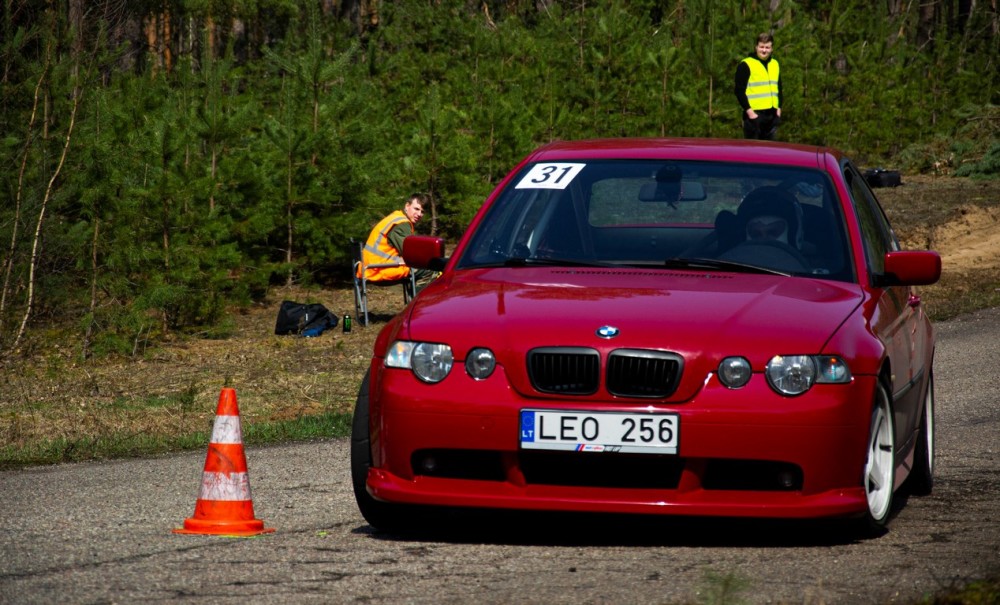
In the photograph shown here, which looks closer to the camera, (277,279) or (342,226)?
(342,226)

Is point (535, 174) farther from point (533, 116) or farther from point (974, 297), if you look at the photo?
point (533, 116)

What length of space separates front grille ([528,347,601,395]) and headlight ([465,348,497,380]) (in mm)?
135

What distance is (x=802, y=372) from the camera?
5402 millimetres

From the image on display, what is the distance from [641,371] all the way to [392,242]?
12547mm

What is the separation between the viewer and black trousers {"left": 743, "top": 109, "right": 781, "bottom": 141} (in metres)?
18.6

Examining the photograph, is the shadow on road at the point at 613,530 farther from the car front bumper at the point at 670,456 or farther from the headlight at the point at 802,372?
the headlight at the point at 802,372

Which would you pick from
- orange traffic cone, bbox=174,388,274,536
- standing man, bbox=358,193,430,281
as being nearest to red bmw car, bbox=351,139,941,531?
orange traffic cone, bbox=174,388,274,536

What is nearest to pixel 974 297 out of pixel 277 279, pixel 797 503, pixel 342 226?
pixel 342 226

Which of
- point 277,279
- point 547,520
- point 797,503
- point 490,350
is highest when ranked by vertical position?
point 490,350

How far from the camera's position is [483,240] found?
22.1 ft

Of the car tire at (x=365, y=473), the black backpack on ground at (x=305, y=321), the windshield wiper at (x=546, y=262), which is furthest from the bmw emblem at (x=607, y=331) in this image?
the black backpack on ground at (x=305, y=321)

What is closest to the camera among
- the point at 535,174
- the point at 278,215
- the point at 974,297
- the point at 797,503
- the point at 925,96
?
the point at 797,503

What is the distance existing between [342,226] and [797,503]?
50.8 ft

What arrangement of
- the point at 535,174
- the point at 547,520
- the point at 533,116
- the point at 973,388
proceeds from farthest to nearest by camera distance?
the point at 533,116
the point at 973,388
the point at 535,174
the point at 547,520
